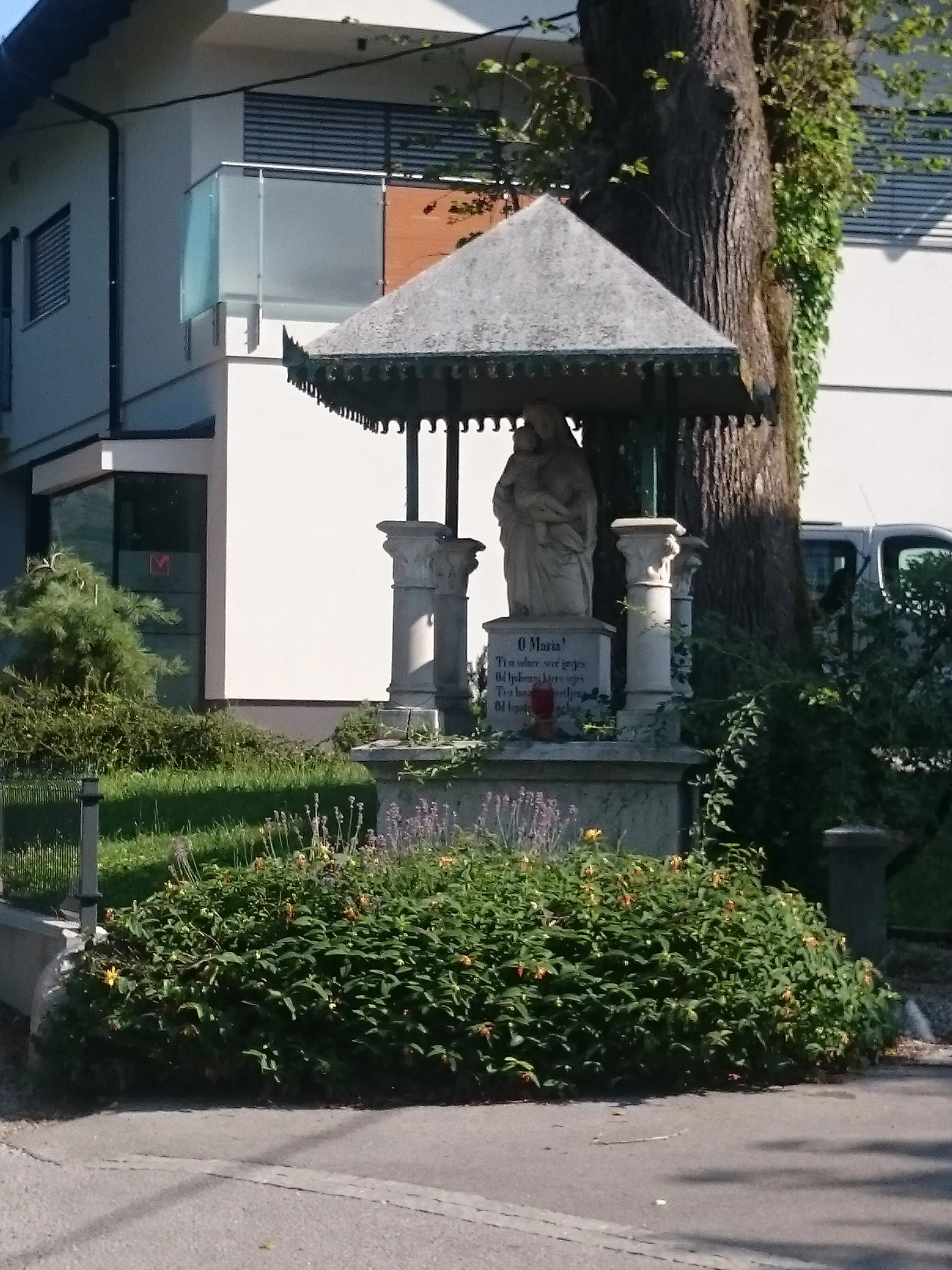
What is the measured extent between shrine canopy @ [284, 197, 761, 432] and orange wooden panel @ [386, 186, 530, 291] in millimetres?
7182

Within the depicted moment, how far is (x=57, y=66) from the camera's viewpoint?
856 inches

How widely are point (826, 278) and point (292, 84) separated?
21.1 feet

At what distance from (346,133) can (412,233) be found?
1.96m

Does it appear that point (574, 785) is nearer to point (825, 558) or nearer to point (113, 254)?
point (825, 558)

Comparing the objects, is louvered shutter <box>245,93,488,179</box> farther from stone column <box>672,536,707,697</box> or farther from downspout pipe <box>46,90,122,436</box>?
stone column <box>672,536,707,697</box>

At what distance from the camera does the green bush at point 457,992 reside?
762 centimetres

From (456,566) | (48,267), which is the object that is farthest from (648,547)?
(48,267)

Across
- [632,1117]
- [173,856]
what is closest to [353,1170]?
[632,1117]

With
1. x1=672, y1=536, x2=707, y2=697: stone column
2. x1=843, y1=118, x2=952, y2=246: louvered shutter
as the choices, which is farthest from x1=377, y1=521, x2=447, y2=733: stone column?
x1=843, y1=118, x2=952, y2=246: louvered shutter

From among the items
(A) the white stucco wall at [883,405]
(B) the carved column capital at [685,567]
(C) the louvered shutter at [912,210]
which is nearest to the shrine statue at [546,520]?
(B) the carved column capital at [685,567]

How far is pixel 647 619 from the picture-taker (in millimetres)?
9602

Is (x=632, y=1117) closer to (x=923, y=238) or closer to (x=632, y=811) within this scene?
(x=632, y=811)

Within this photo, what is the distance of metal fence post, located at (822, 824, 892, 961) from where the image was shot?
28.4ft

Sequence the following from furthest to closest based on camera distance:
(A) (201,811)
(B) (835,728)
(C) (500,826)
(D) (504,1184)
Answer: (A) (201,811) → (B) (835,728) → (C) (500,826) → (D) (504,1184)
